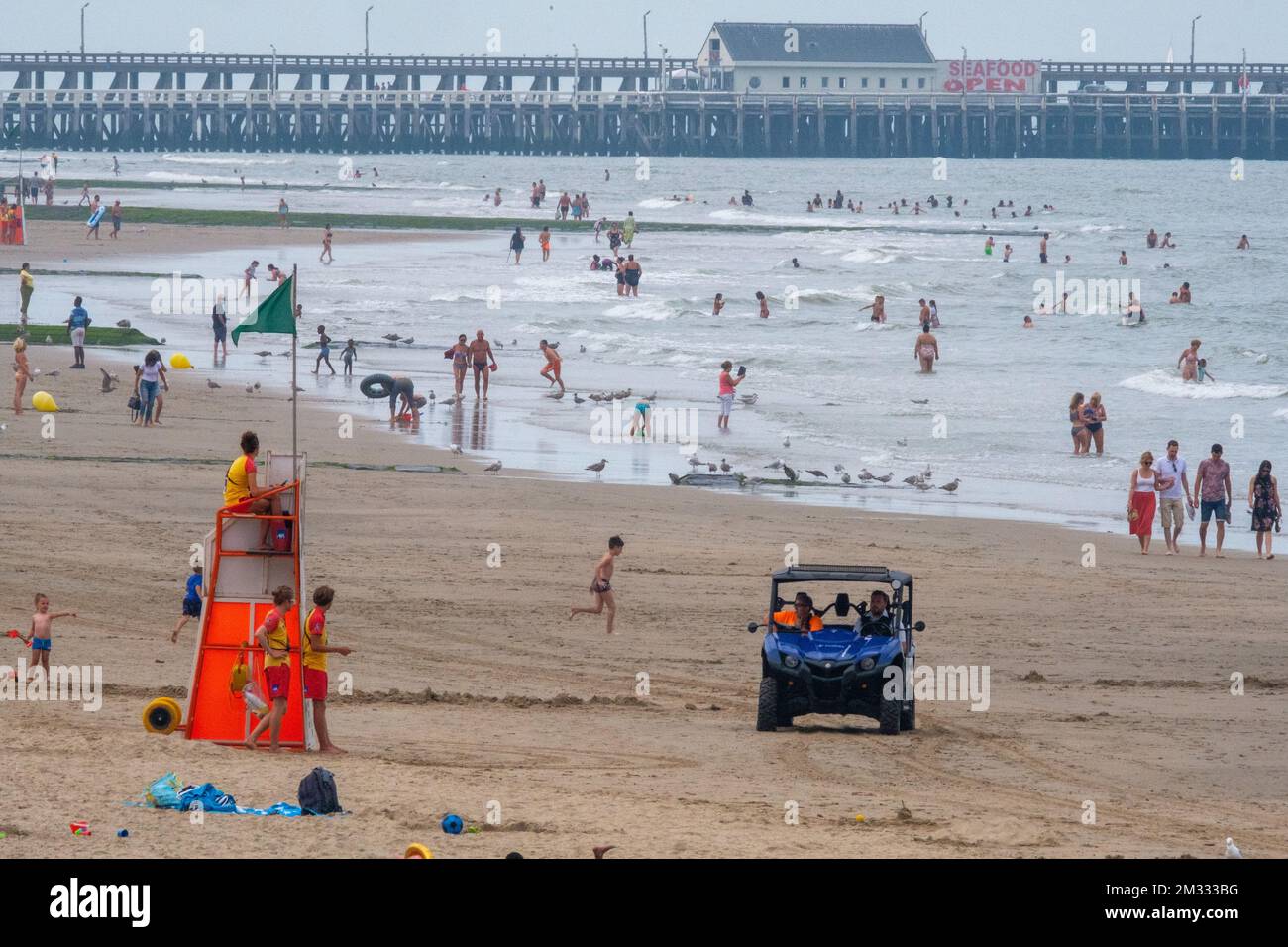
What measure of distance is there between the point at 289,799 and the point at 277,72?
14207 cm

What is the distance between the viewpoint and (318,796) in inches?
348

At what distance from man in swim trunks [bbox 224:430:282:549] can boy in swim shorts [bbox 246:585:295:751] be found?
73 cm

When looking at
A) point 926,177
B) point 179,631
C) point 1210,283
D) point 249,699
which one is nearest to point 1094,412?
point 179,631

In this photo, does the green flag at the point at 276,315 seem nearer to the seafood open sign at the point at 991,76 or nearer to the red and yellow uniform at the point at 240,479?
the red and yellow uniform at the point at 240,479

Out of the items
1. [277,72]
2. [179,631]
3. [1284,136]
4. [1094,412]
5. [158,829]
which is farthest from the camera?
[277,72]

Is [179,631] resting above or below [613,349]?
below

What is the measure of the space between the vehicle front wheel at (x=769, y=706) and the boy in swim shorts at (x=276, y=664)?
3.07 metres

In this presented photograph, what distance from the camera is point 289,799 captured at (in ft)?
30.2

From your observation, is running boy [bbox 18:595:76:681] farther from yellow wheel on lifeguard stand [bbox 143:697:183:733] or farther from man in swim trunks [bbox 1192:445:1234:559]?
man in swim trunks [bbox 1192:445:1234:559]

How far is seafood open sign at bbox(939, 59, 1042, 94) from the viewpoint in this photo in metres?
136

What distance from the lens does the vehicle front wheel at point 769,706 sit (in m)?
11.7
